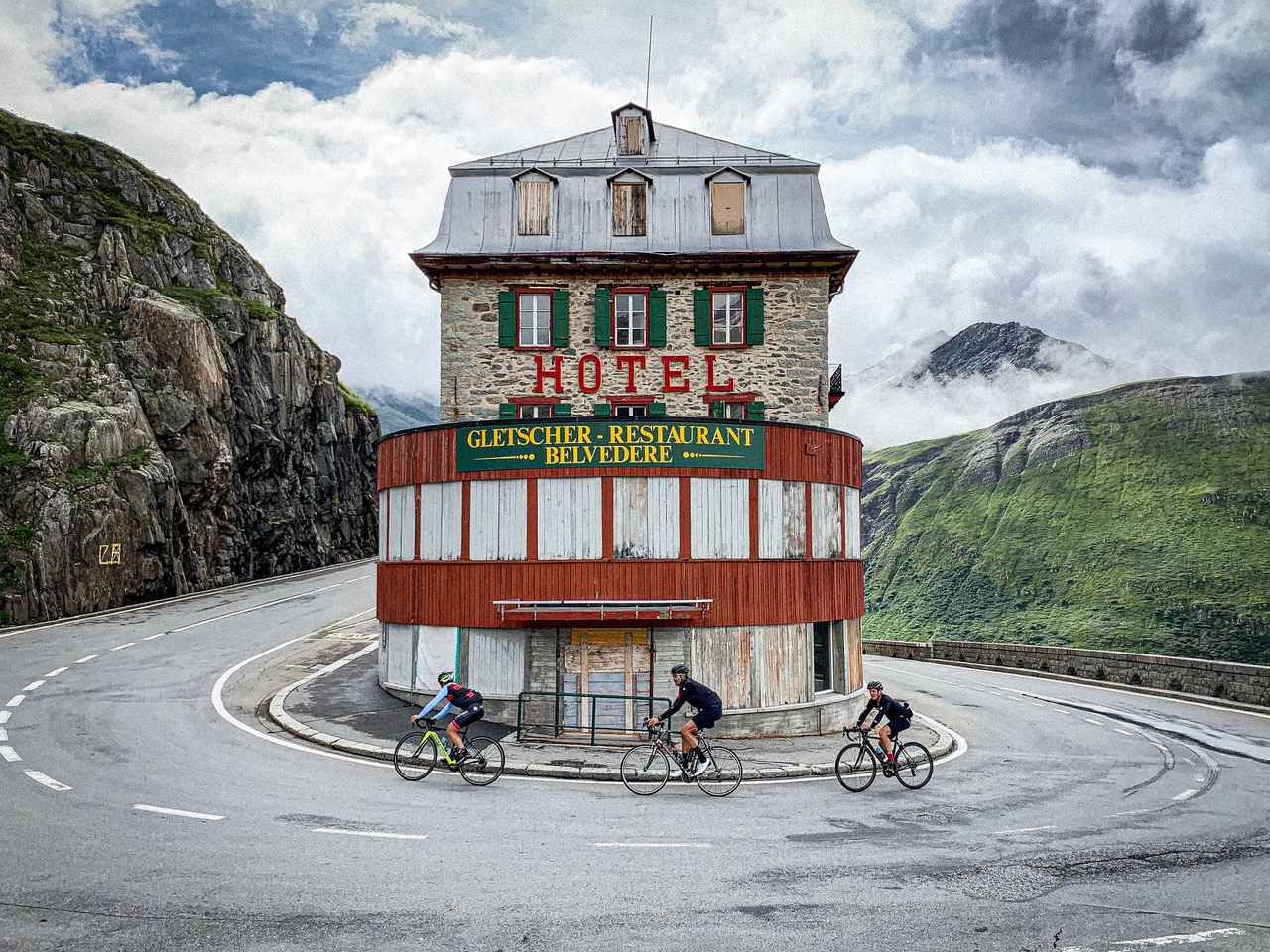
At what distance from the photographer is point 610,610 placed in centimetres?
1836

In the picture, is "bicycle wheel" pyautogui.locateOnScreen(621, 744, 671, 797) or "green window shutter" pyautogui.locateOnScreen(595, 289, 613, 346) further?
"green window shutter" pyautogui.locateOnScreen(595, 289, 613, 346)

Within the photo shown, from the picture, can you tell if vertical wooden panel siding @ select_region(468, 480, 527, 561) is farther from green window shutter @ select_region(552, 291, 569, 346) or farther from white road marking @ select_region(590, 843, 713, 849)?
white road marking @ select_region(590, 843, 713, 849)

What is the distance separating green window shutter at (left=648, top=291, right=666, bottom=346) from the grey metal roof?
1.28 metres

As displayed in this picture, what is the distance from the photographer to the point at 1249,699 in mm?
26859

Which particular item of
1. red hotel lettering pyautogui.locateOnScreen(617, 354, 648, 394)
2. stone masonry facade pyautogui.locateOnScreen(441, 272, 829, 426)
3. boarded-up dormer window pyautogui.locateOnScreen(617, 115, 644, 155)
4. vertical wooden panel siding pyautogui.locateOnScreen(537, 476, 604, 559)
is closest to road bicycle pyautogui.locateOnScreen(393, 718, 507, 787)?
vertical wooden panel siding pyautogui.locateOnScreen(537, 476, 604, 559)

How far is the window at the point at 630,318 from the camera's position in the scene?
26.6m

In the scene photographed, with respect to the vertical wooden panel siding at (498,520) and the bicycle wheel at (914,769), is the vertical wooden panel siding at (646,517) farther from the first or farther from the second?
the bicycle wheel at (914,769)

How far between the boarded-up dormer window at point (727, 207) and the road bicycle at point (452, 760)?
683 inches

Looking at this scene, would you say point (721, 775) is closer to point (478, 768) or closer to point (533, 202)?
point (478, 768)

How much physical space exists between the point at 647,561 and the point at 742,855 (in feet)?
28.9

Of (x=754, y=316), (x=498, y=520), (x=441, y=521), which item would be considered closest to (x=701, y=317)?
(x=754, y=316)

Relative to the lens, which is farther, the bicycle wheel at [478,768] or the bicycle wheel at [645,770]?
the bicycle wheel at [645,770]

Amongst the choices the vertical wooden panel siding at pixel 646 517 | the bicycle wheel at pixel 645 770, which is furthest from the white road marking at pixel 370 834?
the vertical wooden panel siding at pixel 646 517

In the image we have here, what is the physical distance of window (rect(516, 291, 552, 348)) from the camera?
26.5 m
